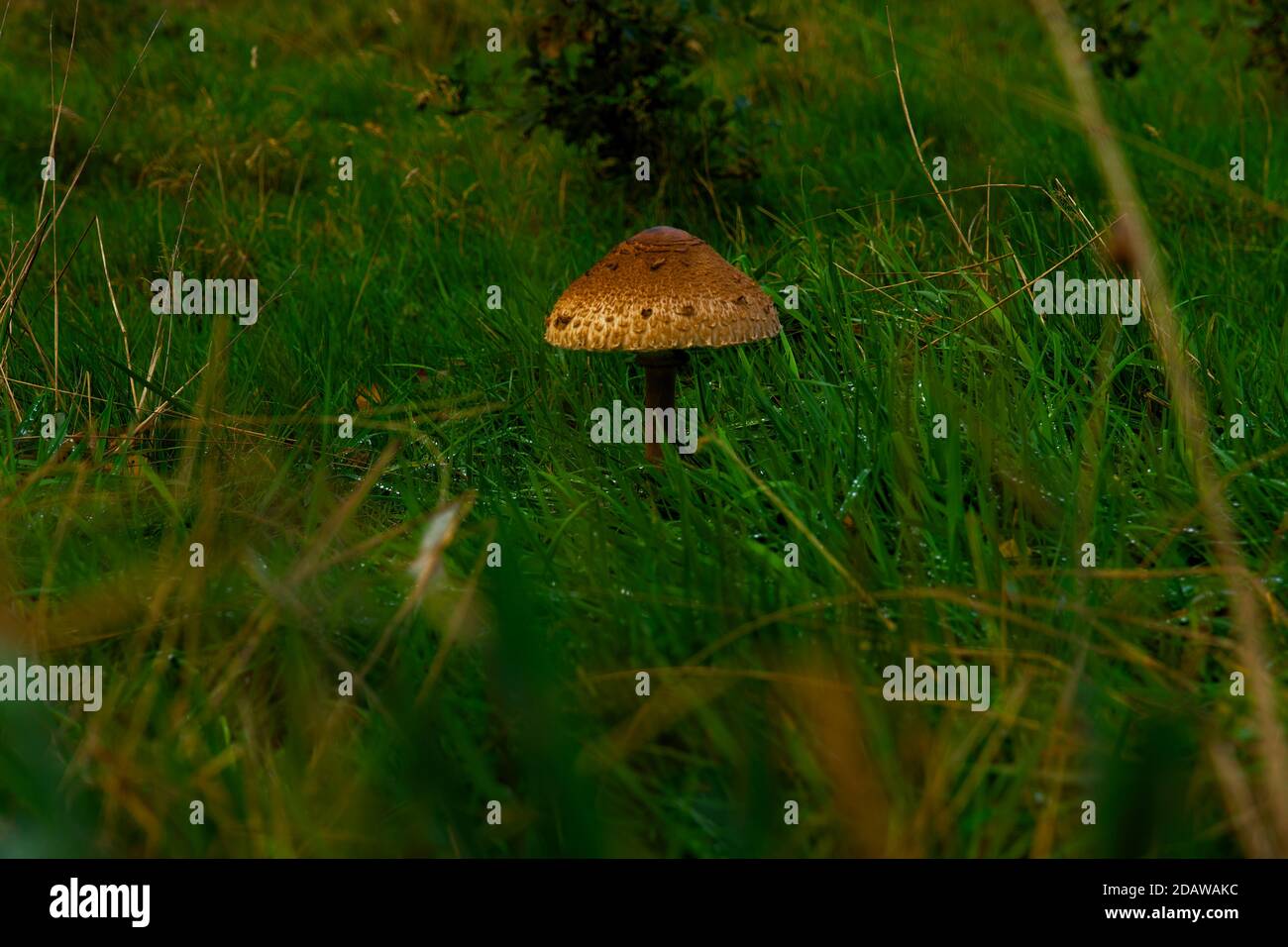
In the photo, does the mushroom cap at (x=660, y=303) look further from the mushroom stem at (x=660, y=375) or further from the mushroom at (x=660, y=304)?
the mushroom stem at (x=660, y=375)

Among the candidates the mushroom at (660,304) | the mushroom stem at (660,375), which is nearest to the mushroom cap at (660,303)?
the mushroom at (660,304)

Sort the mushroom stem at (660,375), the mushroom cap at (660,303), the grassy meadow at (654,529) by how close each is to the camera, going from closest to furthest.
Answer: the grassy meadow at (654,529), the mushroom cap at (660,303), the mushroom stem at (660,375)

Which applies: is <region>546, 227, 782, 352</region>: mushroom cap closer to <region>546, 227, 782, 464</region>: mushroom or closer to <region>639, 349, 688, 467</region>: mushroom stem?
<region>546, 227, 782, 464</region>: mushroom

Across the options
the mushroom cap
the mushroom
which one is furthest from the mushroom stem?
the mushroom cap

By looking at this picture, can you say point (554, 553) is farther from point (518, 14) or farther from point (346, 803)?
point (518, 14)

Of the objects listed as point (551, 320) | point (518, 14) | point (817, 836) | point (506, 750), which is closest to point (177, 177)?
point (518, 14)

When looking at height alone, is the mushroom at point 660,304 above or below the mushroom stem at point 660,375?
above

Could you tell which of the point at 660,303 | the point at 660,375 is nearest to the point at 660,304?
the point at 660,303

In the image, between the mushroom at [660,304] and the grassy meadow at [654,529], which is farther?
the mushroom at [660,304]
